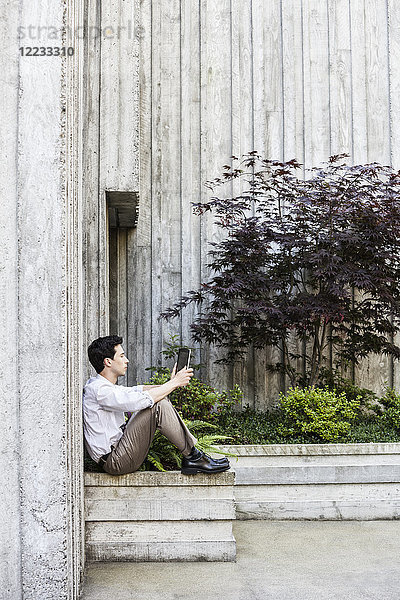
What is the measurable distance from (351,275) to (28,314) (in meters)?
3.57

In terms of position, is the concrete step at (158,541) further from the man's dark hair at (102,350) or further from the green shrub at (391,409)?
the green shrub at (391,409)

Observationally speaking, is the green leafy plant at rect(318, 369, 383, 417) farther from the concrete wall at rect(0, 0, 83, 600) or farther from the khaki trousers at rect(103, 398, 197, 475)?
the concrete wall at rect(0, 0, 83, 600)

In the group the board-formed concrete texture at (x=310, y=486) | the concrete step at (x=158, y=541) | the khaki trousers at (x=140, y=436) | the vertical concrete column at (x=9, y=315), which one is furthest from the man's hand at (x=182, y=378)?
the board-formed concrete texture at (x=310, y=486)

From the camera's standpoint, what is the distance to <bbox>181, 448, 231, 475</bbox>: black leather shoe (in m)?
4.09

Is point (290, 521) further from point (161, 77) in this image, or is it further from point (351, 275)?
point (161, 77)

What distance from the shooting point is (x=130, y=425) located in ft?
13.4

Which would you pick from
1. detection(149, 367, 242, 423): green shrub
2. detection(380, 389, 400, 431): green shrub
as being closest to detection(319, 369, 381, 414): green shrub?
detection(380, 389, 400, 431): green shrub

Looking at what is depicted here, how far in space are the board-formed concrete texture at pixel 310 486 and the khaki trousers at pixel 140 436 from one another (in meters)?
1.27

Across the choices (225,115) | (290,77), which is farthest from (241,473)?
(290,77)

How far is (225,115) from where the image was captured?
22.6ft

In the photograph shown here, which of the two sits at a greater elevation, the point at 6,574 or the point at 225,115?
the point at 225,115

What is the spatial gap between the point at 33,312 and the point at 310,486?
298cm

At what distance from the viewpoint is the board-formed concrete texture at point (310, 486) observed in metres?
5.14

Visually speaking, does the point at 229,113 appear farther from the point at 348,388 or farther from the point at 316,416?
the point at 316,416
